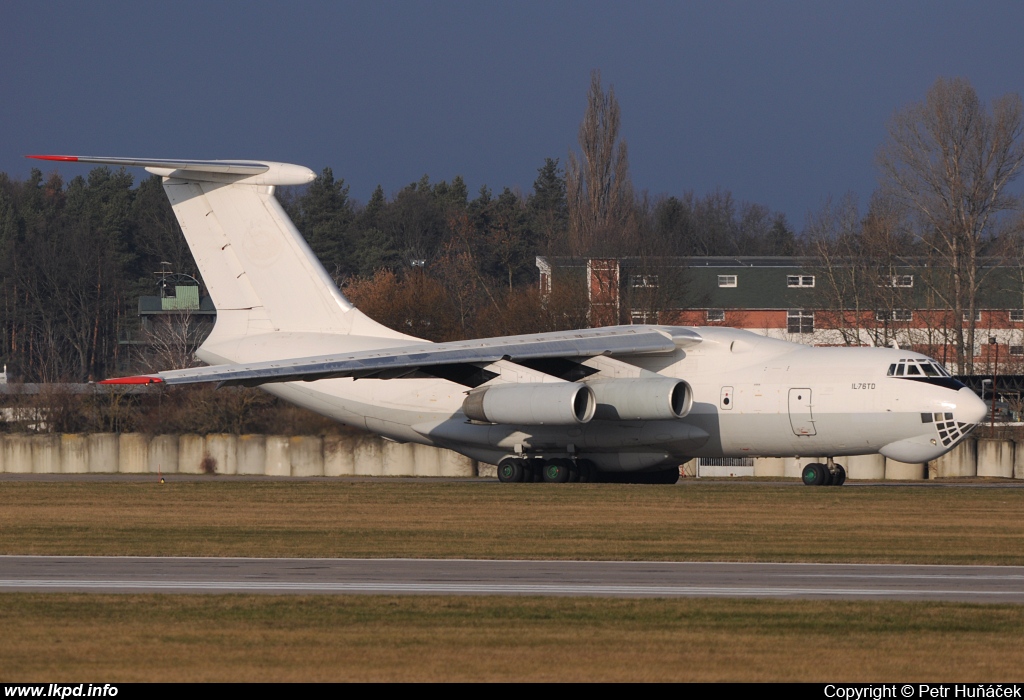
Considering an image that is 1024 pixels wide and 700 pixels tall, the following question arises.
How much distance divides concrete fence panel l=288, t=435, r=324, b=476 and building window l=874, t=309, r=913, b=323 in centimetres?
2295

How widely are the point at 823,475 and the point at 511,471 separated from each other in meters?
5.78

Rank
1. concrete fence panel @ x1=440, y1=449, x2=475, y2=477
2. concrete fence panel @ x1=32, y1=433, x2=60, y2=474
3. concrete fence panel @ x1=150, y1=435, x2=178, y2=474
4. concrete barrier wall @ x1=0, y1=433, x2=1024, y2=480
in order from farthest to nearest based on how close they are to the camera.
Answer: concrete fence panel @ x1=32, y1=433, x2=60, y2=474, concrete fence panel @ x1=150, y1=435, x2=178, y2=474, concrete fence panel @ x1=440, y1=449, x2=475, y2=477, concrete barrier wall @ x1=0, y1=433, x2=1024, y2=480

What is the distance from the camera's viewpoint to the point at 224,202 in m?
28.3

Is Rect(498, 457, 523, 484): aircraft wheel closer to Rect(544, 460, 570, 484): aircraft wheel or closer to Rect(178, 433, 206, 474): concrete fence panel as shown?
Rect(544, 460, 570, 484): aircraft wheel

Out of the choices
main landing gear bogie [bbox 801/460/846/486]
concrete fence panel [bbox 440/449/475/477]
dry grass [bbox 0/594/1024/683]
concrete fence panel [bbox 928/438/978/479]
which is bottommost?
concrete fence panel [bbox 440/449/475/477]

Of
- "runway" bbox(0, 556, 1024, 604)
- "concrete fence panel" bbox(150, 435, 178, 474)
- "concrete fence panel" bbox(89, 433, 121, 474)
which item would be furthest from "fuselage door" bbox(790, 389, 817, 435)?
"concrete fence panel" bbox(89, 433, 121, 474)

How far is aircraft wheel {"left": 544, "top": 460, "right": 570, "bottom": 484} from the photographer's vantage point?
26.4m

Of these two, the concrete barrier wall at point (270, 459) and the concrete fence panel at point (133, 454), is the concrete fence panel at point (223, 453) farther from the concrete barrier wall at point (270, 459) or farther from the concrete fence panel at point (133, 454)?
the concrete fence panel at point (133, 454)

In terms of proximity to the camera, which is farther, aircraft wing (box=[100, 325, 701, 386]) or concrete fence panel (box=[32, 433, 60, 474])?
concrete fence panel (box=[32, 433, 60, 474])

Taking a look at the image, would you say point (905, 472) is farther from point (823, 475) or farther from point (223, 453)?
point (223, 453)

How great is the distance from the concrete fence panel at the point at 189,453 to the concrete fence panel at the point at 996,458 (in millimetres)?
18858

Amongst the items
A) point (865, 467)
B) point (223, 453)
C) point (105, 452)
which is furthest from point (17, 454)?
point (865, 467)

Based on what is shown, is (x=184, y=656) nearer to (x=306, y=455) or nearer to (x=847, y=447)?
(x=847, y=447)

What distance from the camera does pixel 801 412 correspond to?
24.3 m
